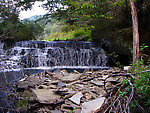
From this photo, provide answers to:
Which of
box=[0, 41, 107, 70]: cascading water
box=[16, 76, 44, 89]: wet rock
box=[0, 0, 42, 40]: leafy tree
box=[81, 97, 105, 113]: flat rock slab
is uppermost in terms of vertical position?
box=[0, 0, 42, 40]: leafy tree

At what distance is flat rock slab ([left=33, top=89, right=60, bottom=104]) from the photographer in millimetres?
3667

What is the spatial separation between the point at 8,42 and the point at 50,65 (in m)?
5.98

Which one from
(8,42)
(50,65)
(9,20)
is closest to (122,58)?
(50,65)

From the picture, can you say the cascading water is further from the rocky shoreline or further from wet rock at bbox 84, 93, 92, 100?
wet rock at bbox 84, 93, 92, 100

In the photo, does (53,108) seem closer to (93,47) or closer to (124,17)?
(124,17)

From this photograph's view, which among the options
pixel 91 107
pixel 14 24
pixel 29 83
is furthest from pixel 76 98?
pixel 14 24

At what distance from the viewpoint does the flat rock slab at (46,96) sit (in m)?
3.67

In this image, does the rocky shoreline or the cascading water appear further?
the cascading water

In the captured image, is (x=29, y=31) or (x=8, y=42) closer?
(x=8, y=42)

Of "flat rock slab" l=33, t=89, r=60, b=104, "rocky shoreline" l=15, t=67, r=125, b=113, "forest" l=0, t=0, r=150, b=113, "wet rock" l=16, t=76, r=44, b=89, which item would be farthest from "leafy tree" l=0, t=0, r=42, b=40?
"flat rock slab" l=33, t=89, r=60, b=104

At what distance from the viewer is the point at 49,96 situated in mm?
3979

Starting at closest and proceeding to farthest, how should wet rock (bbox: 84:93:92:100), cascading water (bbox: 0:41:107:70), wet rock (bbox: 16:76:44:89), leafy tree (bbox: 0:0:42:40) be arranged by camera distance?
wet rock (bbox: 84:93:92:100) < wet rock (bbox: 16:76:44:89) < cascading water (bbox: 0:41:107:70) < leafy tree (bbox: 0:0:42:40)

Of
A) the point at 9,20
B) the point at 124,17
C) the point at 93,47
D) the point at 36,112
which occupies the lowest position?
the point at 36,112

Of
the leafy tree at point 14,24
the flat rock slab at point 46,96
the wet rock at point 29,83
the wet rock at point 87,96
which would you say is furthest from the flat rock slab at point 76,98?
the leafy tree at point 14,24
